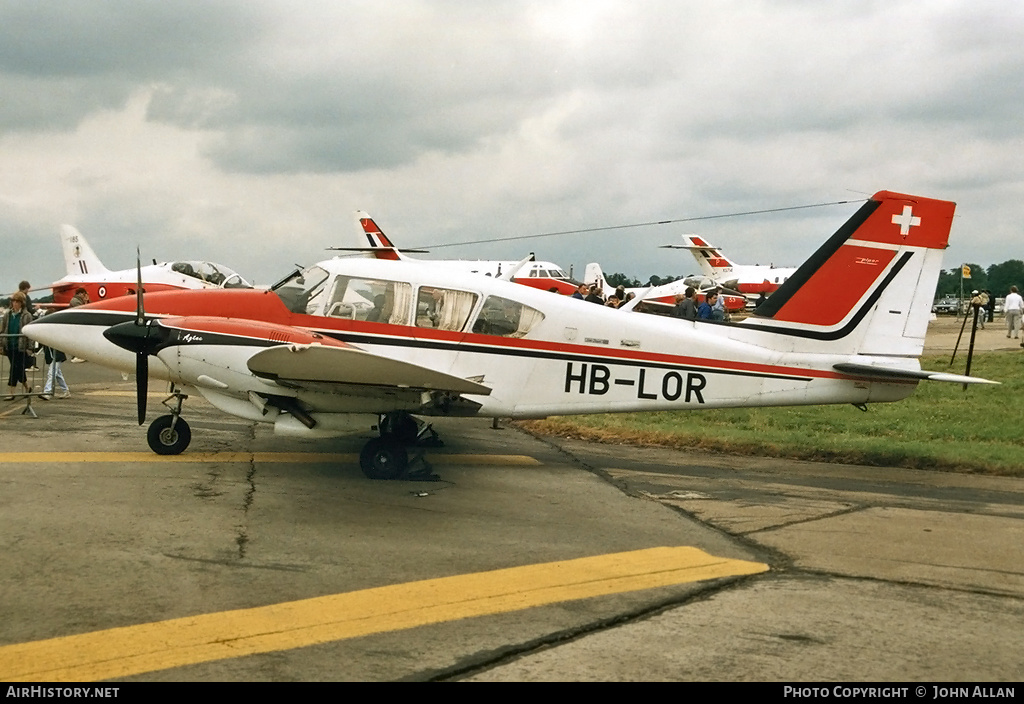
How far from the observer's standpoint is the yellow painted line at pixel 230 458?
10.2 metres

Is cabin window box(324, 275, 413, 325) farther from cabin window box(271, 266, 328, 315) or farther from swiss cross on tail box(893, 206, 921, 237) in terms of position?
swiss cross on tail box(893, 206, 921, 237)

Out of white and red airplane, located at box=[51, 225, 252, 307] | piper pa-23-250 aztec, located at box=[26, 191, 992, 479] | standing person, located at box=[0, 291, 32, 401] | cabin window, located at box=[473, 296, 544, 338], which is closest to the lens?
piper pa-23-250 aztec, located at box=[26, 191, 992, 479]

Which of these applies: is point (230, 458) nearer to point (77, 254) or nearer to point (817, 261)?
point (817, 261)

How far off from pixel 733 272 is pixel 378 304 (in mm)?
51107

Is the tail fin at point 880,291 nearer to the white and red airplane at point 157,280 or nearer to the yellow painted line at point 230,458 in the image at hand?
the yellow painted line at point 230,458

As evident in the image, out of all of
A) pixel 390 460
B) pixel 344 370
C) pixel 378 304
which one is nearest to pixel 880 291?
pixel 378 304

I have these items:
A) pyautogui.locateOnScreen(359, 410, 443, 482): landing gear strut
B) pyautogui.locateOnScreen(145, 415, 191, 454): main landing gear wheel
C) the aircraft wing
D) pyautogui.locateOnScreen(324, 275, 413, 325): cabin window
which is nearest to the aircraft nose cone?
pyautogui.locateOnScreen(145, 415, 191, 454): main landing gear wheel

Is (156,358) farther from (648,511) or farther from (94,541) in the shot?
(648,511)

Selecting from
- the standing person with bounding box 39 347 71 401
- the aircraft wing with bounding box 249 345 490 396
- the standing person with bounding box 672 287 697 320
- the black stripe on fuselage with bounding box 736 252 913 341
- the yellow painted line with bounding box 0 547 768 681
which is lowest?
the standing person with bounding box 39 347 71 401

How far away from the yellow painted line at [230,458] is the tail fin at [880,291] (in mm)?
3620

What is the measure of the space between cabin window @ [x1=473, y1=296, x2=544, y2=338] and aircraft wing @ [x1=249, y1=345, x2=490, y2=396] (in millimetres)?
1466

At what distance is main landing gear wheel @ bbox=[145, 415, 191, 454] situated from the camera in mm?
10641

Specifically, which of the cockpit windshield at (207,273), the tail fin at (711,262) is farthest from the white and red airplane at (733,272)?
the cockpit windshield at (207,273)

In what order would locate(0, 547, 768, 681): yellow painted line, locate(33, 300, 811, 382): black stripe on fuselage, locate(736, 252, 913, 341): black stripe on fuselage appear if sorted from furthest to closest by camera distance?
1. locate(736, 252, 913, 341): black stripe on fuselage
2. locate(33, 300, 811, 382): black stripe on fuselage
3. locate(0, 547, 768, 681): yellow painted line
